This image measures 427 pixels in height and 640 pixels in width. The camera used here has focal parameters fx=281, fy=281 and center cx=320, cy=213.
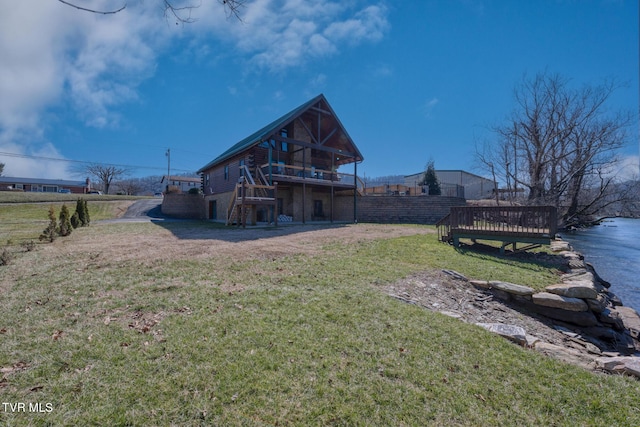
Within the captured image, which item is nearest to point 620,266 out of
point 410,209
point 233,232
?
point 410,209

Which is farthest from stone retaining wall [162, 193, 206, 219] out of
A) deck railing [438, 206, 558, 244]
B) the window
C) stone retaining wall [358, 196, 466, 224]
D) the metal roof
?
the metal roof

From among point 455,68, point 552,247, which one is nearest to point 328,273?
point 552,247

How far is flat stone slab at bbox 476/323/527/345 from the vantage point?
402 cm

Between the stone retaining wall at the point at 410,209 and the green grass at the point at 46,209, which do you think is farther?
the stone retaining wall at the point at 410,209

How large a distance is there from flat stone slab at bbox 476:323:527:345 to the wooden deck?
19.1 feet

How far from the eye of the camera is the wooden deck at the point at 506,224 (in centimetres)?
873

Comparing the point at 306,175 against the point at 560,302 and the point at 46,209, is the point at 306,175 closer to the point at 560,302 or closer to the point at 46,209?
the point at 560,302

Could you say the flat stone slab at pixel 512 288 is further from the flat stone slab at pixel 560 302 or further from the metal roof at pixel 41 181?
the metal roof at pixel 41 181

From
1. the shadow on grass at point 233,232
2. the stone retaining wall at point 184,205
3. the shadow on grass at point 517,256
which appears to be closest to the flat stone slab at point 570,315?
the shadow on grass at point 517,256

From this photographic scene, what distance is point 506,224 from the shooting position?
9.86 meters

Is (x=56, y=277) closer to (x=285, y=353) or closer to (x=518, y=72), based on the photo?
(x=285, y=353)

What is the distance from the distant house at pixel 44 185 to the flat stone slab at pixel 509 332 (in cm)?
6747

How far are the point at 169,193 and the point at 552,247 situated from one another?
1120 inches

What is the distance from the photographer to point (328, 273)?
632cm
